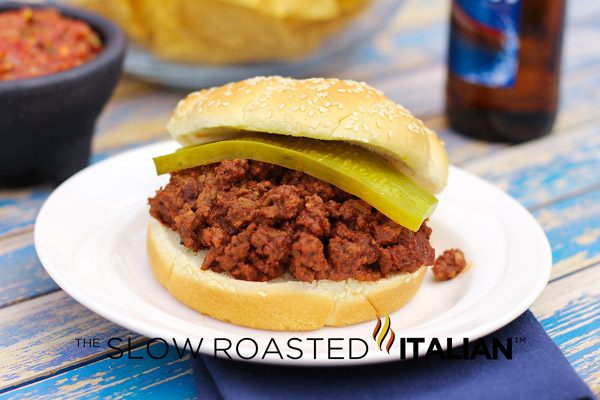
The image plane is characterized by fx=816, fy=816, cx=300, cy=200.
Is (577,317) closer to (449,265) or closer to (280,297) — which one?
(449,265)

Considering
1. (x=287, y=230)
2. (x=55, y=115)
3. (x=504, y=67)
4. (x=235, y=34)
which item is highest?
(x=287, y=230)

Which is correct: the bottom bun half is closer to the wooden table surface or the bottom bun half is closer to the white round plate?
the white round plate

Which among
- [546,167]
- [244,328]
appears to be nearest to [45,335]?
[244,328]

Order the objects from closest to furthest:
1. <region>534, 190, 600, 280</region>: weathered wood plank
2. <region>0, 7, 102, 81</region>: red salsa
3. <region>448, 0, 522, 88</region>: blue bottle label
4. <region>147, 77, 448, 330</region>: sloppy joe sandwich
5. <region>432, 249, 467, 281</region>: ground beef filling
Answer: <region>147, 77, 448, 330</region>: sloppy joe sandwich < <region>432, 249, 467, 281</region>: ground beef filling < <region>534, 190, 600, 280</region>: weathered wood plank < <region>0, 7, 102, 81</region>: red salsa < <region>448, 0, 522, 88</region>: blue bottle label

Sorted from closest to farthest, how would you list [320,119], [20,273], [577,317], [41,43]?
[320,119], [577,317], [20,273], [41,43]

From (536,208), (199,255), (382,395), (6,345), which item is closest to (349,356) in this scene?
(382,395)

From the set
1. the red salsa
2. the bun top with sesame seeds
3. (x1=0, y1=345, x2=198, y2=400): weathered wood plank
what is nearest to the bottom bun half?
(x1=0, y1=345, x2=198, y2=400): weathered wood plank

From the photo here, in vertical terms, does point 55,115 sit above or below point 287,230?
below
